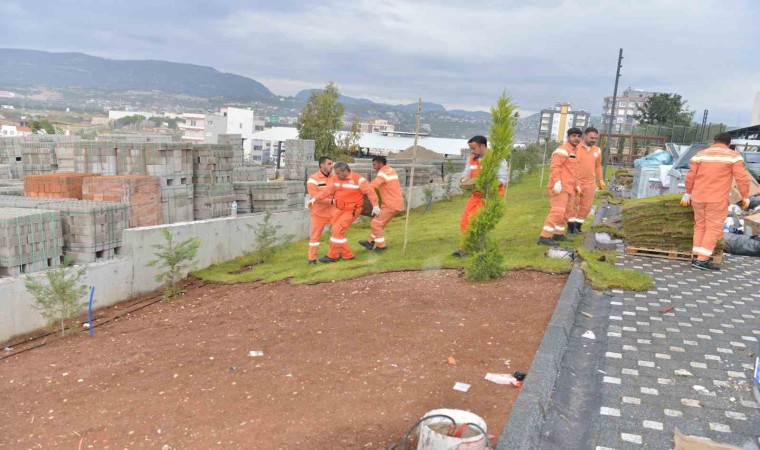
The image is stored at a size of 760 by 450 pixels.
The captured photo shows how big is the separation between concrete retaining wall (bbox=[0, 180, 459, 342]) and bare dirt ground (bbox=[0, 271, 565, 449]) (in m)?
0.87

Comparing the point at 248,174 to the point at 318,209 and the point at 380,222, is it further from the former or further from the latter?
the point at 380,222

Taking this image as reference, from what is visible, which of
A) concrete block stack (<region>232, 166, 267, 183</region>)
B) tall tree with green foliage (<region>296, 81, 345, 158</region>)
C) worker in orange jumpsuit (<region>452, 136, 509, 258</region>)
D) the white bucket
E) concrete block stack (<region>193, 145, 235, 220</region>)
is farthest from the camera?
tall tree with green foliage (<region>296, 81, 345, 158</region>)

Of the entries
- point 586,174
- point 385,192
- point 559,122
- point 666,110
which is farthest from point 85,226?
point 559,122

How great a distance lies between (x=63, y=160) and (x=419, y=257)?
328 inches

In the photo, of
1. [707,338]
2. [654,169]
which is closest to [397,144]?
[654,169]

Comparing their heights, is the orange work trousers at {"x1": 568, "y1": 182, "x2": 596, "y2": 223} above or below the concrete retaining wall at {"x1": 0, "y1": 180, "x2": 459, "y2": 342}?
→ above

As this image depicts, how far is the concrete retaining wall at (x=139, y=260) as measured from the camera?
7359mm

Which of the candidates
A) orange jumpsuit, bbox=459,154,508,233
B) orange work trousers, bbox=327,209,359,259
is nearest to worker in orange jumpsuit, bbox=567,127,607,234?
orange jumpsuit, bbox=459,154,508,233

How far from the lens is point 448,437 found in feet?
9.55

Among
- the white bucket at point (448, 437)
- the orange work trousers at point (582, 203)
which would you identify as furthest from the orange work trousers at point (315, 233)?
the white bucket at point (448, 437)

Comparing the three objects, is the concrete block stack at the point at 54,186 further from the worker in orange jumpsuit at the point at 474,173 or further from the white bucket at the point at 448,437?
the white bucket at the point at 448,437

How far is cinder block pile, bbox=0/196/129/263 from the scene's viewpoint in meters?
8.55

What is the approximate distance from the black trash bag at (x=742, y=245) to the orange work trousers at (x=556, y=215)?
107 inches

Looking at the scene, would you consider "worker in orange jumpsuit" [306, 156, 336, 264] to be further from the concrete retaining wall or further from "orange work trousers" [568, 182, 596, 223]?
"orange work trousers" [568, 182, 596, 223]
